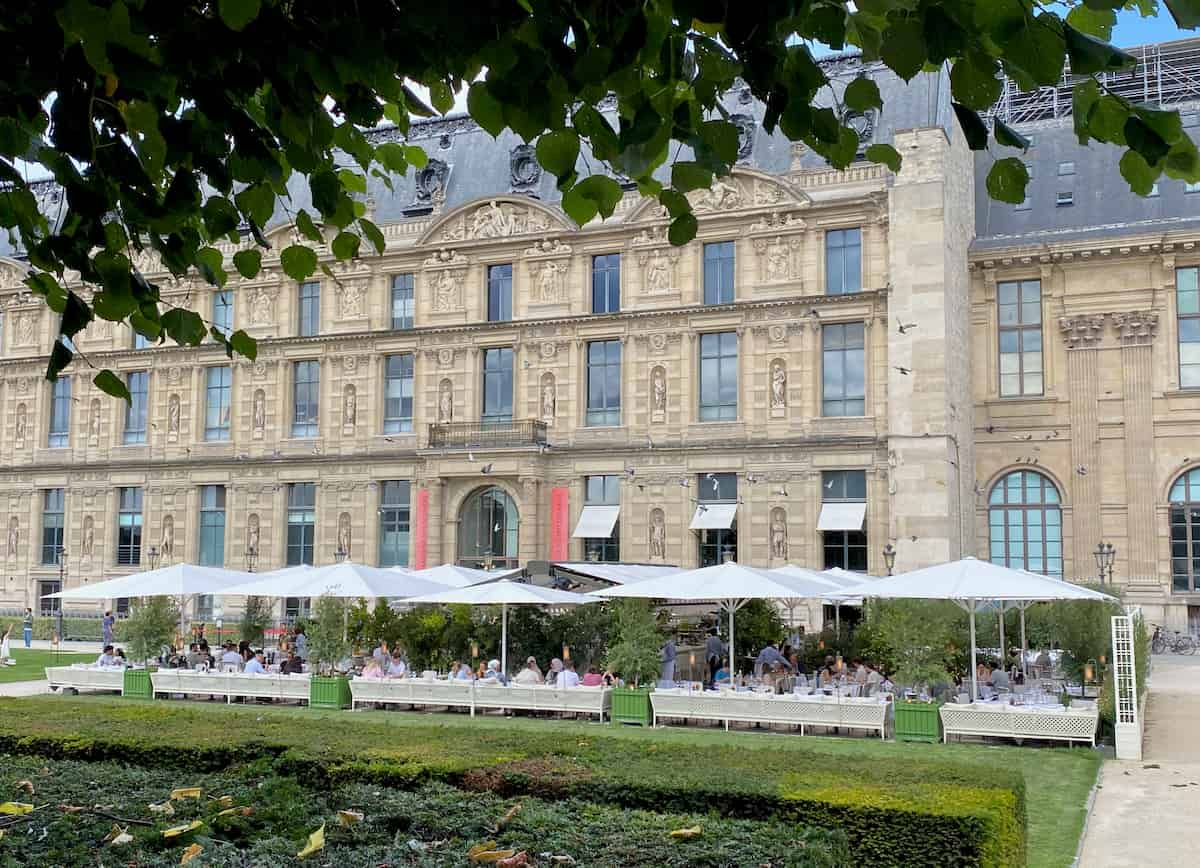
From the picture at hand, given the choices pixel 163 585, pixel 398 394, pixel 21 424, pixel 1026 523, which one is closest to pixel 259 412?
pixel 398 394

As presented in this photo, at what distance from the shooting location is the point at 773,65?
15.5ft

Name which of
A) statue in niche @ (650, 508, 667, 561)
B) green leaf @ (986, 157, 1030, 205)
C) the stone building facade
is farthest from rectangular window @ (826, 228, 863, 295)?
green leaf @ (986, 157, 1030, 205)

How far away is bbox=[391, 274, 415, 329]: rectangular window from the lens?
46.1 m

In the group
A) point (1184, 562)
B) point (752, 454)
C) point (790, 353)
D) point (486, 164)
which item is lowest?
point (1184, 562)

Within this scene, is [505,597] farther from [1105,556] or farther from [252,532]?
[252,532]

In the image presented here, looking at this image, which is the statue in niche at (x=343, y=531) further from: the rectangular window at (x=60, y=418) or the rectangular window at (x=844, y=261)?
the rectangular window at (x=844, y=261)

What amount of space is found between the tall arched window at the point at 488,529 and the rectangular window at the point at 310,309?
960 centimetres

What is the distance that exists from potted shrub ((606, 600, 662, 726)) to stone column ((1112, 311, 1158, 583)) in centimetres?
2436

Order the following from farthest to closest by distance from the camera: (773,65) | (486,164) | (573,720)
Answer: (486,164) → (573,720) → (773,65)

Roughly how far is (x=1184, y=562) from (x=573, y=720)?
26543 millimetres

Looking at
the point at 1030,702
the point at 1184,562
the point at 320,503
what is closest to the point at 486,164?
the point at 320,503

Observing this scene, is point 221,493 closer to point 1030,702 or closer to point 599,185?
point 1030,702

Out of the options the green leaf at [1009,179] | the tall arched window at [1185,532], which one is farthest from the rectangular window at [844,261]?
the green leaf at [1009,179]

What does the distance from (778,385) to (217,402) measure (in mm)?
22366
